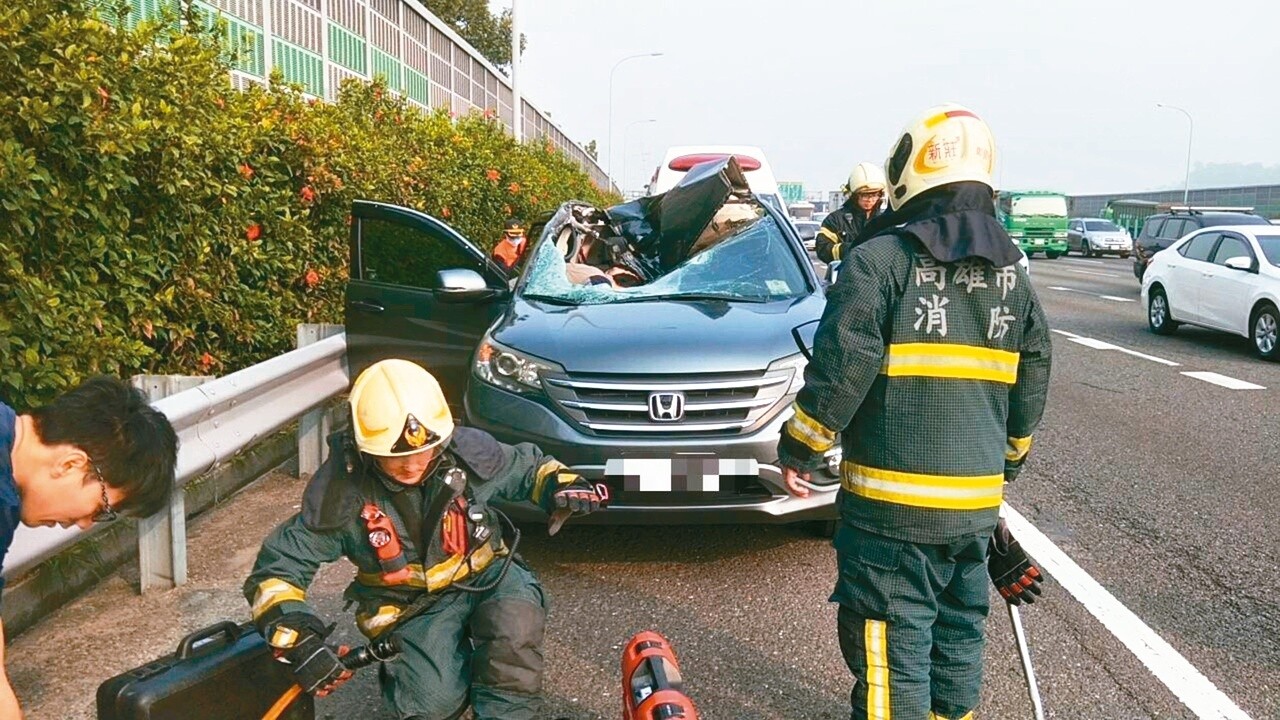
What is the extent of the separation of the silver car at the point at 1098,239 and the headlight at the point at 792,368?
40460 mm

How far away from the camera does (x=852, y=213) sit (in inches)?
339

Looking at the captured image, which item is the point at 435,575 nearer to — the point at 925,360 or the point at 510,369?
the point at 925,360

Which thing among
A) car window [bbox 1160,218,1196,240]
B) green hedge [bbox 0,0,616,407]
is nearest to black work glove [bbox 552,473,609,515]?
green hedge [bbox 0,0,616,407]

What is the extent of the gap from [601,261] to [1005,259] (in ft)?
15.2

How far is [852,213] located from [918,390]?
19.6 feet

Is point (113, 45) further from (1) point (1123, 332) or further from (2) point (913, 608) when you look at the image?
(1) point (1123, 332)

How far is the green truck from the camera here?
4144 cm

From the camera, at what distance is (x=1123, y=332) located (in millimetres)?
15742

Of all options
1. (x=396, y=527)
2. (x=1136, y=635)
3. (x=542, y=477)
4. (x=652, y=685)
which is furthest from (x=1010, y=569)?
(x=396, y=527)

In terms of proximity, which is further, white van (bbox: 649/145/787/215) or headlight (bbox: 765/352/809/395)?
white van (bbox: 649/145/787/215)

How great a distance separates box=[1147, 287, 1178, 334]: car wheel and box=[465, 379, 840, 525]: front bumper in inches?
488

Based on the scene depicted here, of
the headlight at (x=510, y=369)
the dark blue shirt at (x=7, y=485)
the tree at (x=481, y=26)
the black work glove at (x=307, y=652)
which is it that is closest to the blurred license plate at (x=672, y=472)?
the headlight at (x=510, y=369)

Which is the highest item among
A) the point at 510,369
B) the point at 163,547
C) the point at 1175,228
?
the point at 1175,228

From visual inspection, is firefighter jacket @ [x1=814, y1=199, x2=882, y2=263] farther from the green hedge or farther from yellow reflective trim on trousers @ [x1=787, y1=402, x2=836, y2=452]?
yellow reflective trim on trousers @ [x1=787, y1=402, x2=836, y2=452]
